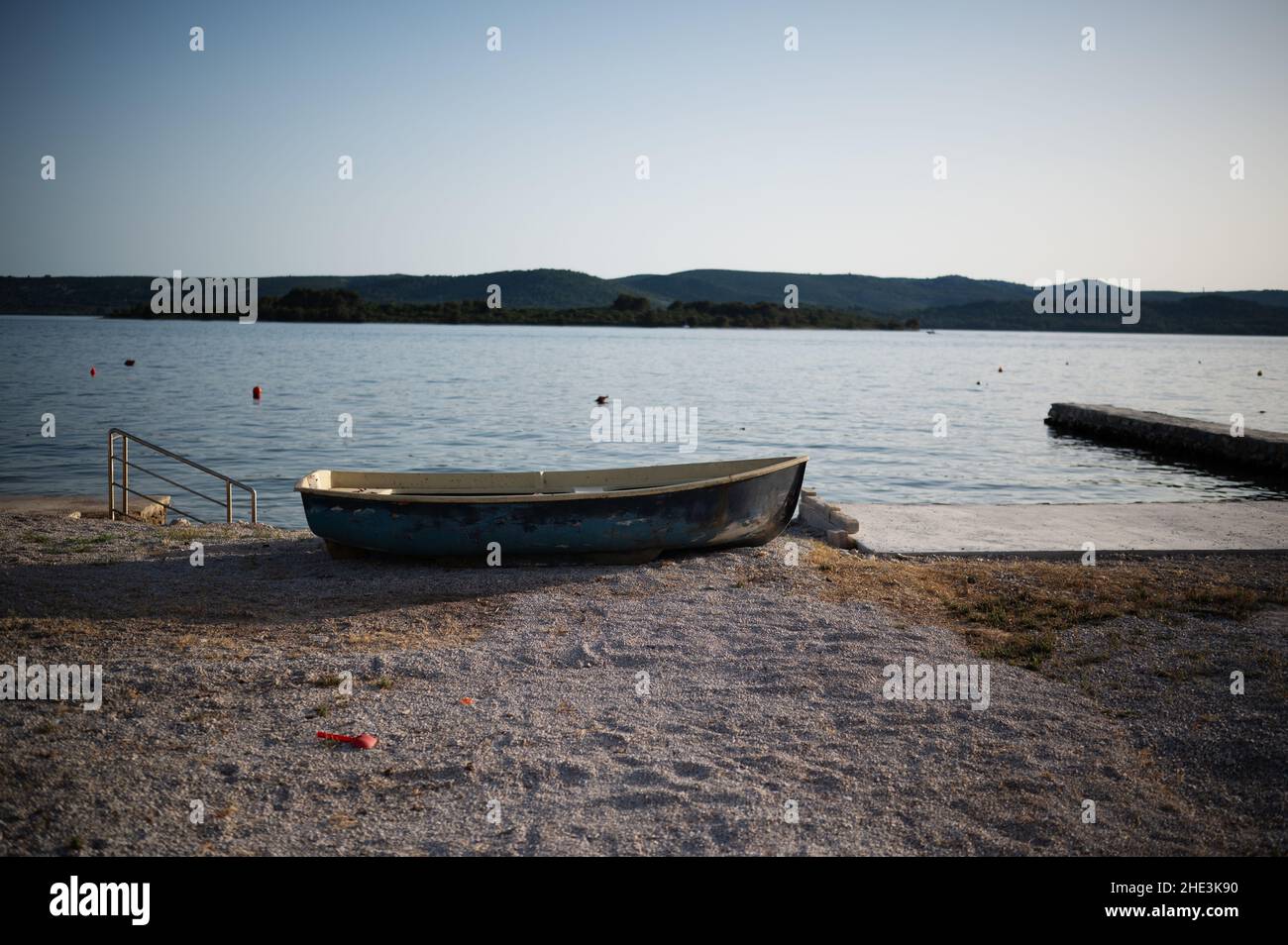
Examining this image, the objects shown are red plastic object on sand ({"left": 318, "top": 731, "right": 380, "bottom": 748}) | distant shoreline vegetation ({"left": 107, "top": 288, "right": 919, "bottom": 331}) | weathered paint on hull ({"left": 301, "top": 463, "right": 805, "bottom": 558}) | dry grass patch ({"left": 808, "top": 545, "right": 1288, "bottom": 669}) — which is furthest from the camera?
distant shoreline vegetation ({"left": 107, "top": 288, "right": 919, "bottom": 331})

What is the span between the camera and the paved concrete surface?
35.3 ft

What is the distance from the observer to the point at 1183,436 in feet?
87.2

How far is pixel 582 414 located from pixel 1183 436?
1966cm

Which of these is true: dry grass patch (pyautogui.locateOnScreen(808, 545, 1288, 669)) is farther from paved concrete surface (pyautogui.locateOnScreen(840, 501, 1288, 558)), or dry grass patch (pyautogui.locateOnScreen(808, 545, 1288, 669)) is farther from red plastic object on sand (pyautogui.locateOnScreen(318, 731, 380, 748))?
red plastic object on sand (pyautogui.locateOnScreen(318, 731, 380, 748))

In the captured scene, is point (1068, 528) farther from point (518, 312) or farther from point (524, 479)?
point (518, 312)

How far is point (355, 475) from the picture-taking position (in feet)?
38.3

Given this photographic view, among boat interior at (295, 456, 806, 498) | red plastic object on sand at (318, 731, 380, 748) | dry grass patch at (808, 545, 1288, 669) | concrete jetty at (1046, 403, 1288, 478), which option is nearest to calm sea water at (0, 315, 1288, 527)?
concrete jetty at (1046, 403, 1288, 478)

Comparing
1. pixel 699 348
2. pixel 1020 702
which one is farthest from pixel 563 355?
pixel 1020 702

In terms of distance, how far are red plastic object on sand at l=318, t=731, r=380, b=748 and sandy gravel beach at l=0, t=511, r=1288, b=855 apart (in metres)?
0.10

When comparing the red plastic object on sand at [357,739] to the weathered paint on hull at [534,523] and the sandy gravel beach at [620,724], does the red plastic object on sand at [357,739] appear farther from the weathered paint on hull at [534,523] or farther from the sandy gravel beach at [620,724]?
the weathered paint on hull at [534,523]

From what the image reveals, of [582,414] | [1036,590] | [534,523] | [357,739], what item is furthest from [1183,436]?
[357,739]

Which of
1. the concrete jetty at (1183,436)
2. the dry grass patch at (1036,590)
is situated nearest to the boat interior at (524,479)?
the dry grass patch at (1036,590)
